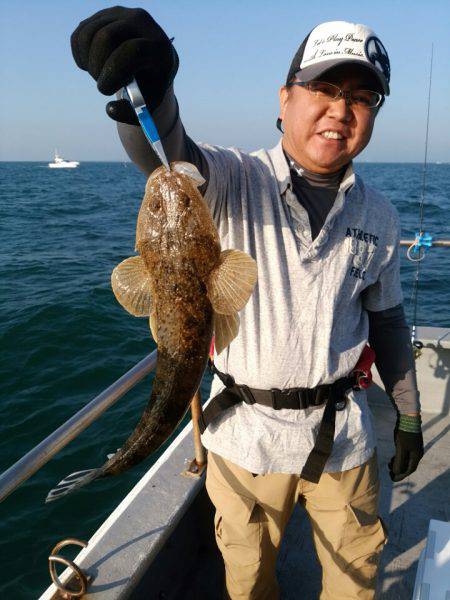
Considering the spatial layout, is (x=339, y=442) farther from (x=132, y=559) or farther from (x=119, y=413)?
(x=119, y=413)

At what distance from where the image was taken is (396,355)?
3.09 meters

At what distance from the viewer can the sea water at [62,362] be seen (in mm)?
5789

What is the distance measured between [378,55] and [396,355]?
1.76 meters

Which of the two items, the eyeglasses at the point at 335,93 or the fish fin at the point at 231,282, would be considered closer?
the fish fin at the point at 231,282

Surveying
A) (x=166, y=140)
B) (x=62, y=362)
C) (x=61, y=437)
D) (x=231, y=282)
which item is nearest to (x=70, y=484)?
(x=61, y=437)

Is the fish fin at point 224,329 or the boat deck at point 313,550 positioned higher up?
the fish fin at point 224,329

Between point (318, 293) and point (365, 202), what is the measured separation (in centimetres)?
63

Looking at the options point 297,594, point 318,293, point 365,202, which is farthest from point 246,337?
point 297,594

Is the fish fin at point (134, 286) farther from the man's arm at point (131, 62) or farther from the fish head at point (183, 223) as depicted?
the man's arm at point (131, 62)

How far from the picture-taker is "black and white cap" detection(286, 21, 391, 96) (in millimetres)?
2359

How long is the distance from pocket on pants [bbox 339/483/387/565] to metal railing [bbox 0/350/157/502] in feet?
4.91

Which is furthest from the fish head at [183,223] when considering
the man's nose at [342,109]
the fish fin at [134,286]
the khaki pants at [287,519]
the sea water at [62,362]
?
the sea water at [62,362]

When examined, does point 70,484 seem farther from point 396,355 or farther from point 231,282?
point 396,355

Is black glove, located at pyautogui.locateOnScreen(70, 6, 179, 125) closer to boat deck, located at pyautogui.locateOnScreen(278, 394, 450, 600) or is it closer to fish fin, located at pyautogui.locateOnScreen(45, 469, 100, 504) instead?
fish fin, located at pyautogui.locateOnScreen(45, 469, 100, 504)
